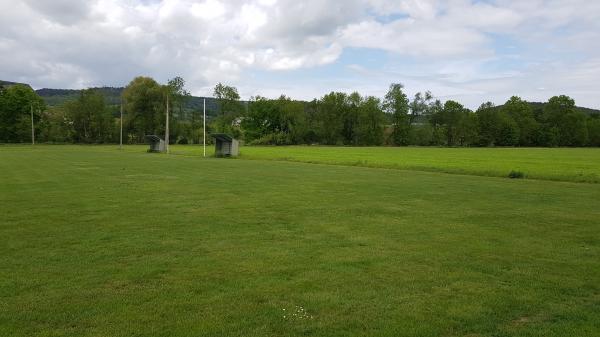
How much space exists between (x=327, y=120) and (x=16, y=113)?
62.3 meters

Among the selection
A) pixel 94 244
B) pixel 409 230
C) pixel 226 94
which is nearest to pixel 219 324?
pixel 94 244

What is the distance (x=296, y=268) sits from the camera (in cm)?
685

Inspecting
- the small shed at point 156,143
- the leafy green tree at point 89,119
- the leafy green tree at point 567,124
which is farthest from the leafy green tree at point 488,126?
the leafy green tree at point 89,119

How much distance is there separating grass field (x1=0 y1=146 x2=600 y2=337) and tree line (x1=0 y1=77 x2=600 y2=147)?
8992 centimetres

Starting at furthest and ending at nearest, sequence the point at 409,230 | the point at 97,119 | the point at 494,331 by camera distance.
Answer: the point at 97,119 → the point at 409,230 → the point at 494,331

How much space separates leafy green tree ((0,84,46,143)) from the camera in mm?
87375

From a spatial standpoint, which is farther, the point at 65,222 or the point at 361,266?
the point at 65,222

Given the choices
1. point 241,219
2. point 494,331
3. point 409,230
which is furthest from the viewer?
point 241,219

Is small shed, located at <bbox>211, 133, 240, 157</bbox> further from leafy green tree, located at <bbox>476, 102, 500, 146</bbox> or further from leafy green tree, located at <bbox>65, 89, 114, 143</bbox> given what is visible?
leafy green tree, located at <bbox>476, 102, 500, 146</bbox>

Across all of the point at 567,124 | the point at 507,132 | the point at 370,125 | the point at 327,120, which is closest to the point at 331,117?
the point at 327,120

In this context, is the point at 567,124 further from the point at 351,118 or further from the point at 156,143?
the point at 156,143

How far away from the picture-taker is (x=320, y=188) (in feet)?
58.5

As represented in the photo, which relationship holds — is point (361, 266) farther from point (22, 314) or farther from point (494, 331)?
point (22, 314)

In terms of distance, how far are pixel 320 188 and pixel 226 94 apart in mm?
101630
